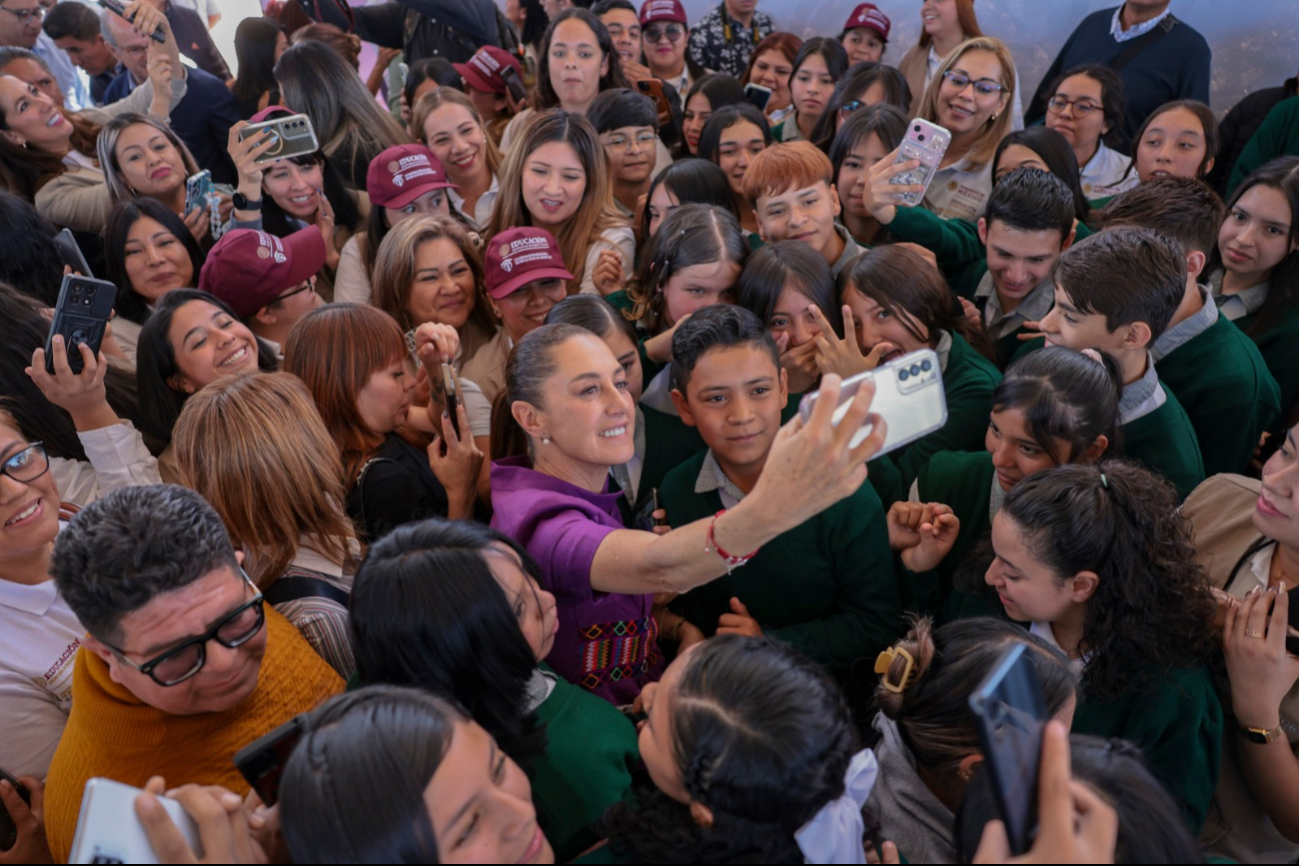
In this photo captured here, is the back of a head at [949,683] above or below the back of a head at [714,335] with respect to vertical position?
below

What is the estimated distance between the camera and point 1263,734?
1.63 meters

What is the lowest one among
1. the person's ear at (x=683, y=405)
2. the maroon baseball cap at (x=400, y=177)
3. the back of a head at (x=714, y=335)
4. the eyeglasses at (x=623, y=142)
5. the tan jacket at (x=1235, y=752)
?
the tan jacket at (x=1235, y=752)

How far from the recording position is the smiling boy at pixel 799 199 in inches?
114

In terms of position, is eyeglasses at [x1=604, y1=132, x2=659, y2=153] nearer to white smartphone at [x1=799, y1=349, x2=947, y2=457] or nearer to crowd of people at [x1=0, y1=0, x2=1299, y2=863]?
crowd of people at [x1=0, y1=0, x2=1299, y2=863]

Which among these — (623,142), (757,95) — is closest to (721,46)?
(757,95)

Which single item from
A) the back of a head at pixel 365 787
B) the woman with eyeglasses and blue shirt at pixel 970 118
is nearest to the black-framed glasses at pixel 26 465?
the back of a head at pixel 365 787

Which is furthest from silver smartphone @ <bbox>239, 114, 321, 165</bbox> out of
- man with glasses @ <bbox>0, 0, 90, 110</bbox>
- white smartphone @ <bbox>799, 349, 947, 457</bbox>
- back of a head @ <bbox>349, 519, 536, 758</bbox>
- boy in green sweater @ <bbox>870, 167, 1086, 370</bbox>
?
white smartphone @ <bbox>799, 349, 947, 457</bbox>

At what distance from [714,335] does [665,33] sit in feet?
12.2

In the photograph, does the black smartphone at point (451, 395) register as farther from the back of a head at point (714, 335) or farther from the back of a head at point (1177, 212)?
the back of a head at point (1177, 212)

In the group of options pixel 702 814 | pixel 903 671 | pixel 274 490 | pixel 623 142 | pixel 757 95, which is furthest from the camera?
pixel 757 95

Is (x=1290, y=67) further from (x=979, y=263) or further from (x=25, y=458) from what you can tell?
(x=25, y=458)

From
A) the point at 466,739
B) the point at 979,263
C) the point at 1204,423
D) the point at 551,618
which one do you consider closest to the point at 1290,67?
the point at 979,263

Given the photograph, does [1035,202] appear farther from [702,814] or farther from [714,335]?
[702,814]

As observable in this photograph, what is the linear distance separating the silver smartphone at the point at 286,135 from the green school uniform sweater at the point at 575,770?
263 cm
